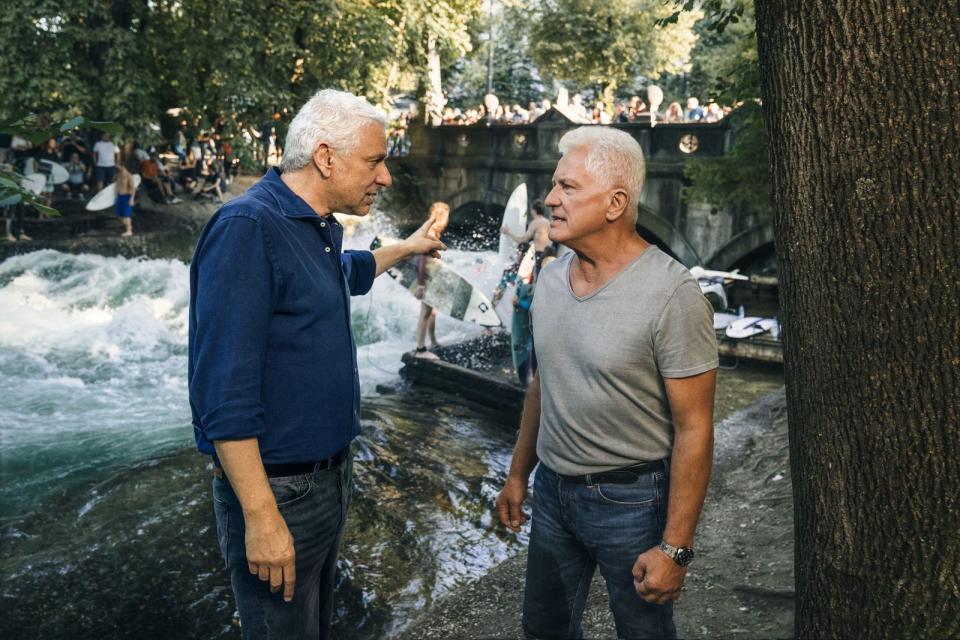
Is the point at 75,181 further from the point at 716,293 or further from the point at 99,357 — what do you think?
the point at 716,293

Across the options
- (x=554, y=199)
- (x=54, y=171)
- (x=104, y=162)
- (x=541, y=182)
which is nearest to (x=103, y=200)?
(x=104, y=162)

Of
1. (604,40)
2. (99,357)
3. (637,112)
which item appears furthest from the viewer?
(604,40)

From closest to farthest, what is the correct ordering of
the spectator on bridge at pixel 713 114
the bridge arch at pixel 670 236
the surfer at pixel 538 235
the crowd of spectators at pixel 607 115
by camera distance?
the surfer at pixel 538 235
the spectator on bridge at pixel 713 114
the bridge arch at pixel 670 236
the crowd of spectators at pixel 607 115

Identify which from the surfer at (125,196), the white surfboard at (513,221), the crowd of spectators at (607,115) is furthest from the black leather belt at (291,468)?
the surfer at (125,196)

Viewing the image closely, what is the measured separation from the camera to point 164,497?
237 inches

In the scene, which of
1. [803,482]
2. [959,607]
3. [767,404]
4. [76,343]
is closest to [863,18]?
[803,482]

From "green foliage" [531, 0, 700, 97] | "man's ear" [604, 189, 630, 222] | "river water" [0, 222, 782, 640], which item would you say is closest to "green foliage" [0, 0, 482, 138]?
"river water" [0, 222, 782, 640]

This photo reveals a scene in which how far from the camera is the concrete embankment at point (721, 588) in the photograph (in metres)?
3.96

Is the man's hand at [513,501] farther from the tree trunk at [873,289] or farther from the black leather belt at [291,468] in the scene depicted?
the tree trunk at [873,289]

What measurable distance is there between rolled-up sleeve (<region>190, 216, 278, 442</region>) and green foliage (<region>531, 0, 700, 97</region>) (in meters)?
33.1

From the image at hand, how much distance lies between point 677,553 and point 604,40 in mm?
34103

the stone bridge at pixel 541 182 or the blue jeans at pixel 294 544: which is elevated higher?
the stone bridge at pixel 541 182

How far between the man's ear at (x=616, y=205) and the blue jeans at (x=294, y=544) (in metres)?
0.97

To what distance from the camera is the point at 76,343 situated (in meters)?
13.2
